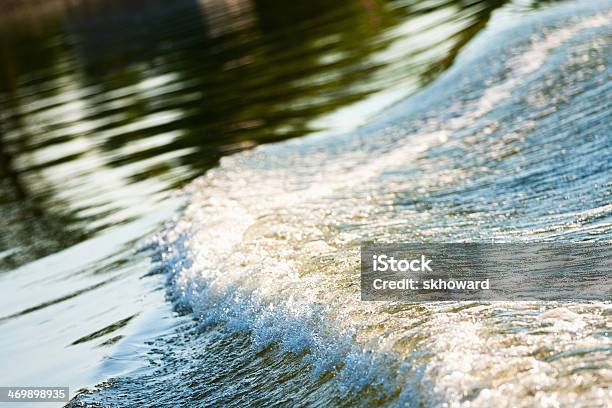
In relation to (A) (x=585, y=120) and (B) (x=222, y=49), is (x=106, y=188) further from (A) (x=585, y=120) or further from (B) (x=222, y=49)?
(B) (x=222, y=49)

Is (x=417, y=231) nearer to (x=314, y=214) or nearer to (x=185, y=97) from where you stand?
(x=314, y=214)

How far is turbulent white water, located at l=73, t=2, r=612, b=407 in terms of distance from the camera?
13.7ft

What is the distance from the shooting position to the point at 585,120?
8.95 metres

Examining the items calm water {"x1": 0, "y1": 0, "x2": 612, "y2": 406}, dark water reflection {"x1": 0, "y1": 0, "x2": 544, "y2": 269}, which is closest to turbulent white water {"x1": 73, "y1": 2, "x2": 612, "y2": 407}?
calm water {"x1": 0, "y1": 0, "x2": 612, "y2": 406}

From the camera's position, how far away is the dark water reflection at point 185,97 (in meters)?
11.6

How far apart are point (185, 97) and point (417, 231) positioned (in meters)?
11.3

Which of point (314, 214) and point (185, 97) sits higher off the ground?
point (314, 214)

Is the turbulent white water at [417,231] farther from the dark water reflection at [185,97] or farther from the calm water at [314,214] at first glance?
the dark water reflection at [185,97]

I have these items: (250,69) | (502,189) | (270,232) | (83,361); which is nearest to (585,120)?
(502,189)

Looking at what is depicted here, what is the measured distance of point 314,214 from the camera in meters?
7.86

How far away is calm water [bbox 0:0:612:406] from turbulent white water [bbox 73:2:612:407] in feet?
0.07

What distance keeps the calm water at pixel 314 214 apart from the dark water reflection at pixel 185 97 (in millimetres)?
78

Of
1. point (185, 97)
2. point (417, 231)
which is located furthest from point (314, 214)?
point (185, 97)

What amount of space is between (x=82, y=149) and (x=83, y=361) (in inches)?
360
